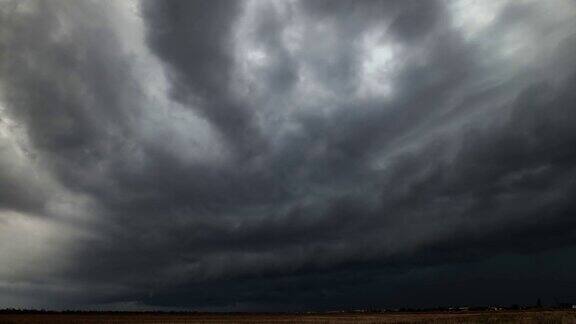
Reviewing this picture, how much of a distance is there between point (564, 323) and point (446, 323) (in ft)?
68.2

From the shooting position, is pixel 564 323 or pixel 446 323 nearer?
pixel 564 323

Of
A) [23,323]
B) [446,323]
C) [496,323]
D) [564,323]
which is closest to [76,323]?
[23,323]

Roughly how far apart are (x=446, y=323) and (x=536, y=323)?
17.1m

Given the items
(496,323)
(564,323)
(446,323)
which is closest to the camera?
(564,323)

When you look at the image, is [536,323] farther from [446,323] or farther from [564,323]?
[446,323]

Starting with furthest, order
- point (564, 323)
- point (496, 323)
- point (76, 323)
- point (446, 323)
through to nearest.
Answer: point (76, 323)
point (446, 323)
point (496, 323)
point (564, 323)

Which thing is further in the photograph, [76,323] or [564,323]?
[76,323]

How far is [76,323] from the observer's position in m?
101

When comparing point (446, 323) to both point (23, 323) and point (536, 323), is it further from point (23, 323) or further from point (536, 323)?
point (23, 323)

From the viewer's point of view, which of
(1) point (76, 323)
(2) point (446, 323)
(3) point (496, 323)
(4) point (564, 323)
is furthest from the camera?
(1) point (76, 323)

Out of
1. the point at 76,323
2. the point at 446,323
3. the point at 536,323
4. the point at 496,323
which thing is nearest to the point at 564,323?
the point at 536,323

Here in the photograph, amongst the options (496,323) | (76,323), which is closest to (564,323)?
(496,323)

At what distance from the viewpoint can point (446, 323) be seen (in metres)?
84.2

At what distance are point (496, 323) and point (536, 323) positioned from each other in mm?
6352
